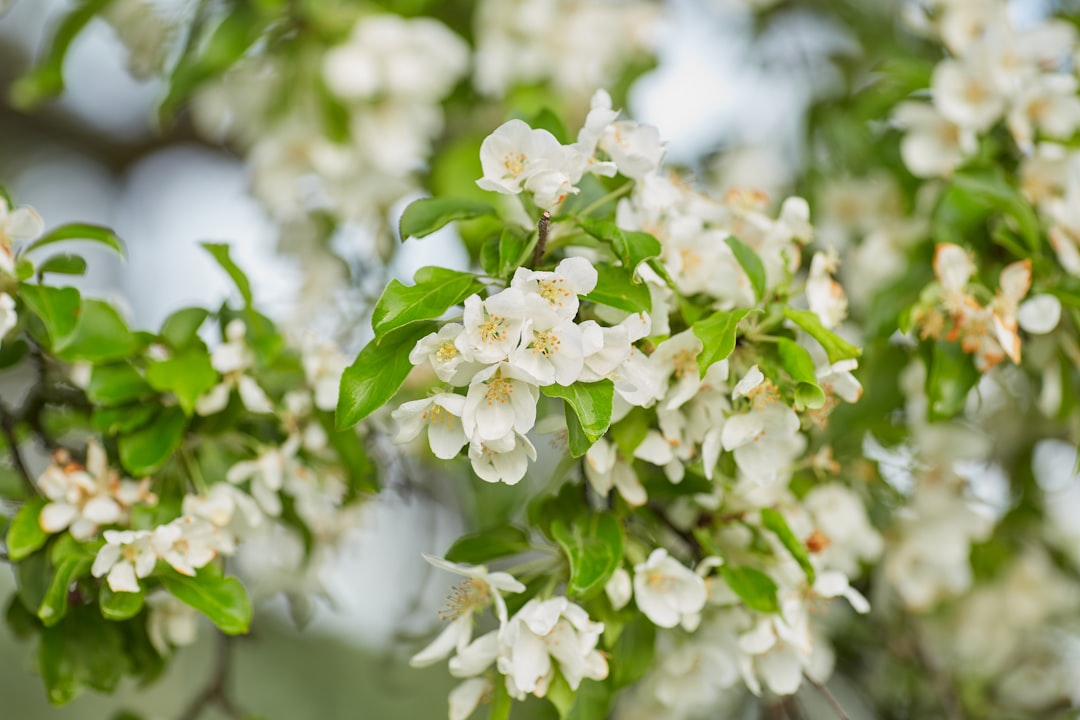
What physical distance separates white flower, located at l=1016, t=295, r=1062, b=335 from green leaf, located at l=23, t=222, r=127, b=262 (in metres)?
0.94

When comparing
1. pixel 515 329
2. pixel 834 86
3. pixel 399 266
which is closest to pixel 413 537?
pixel 399 266

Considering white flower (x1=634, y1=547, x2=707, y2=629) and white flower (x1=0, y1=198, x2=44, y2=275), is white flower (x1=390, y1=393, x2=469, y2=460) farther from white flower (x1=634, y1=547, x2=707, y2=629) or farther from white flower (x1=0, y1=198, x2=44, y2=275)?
white flower (x1=0, y1=198, x2=44, y2=275)

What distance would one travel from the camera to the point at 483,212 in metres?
0.94

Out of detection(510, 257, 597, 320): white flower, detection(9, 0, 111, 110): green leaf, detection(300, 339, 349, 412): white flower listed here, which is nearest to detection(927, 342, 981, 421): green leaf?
detection(510, 257, 597, 320): white flower

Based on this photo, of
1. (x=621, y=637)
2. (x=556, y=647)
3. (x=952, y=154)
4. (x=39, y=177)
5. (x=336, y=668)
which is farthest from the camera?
(x=336, y=668)

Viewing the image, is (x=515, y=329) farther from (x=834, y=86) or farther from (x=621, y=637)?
(x=834, y=86)

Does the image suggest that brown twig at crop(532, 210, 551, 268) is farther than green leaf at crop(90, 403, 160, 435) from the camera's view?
No

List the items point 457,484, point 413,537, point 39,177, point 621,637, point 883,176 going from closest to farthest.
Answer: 1. point 621,637
2. point 883,176
3. point 457,484
4. point 413,537
5. point 39,177

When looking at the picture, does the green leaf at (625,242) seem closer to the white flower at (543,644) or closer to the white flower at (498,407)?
the white flower at (498,407)

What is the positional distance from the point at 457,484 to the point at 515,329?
48.1 inches

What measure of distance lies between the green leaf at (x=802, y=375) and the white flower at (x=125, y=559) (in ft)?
1.92

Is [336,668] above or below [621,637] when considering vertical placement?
below

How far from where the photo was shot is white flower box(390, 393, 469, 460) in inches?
32.6

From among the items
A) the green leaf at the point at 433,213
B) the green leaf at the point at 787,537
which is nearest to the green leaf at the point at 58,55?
the green leaf at the point at 433,213
